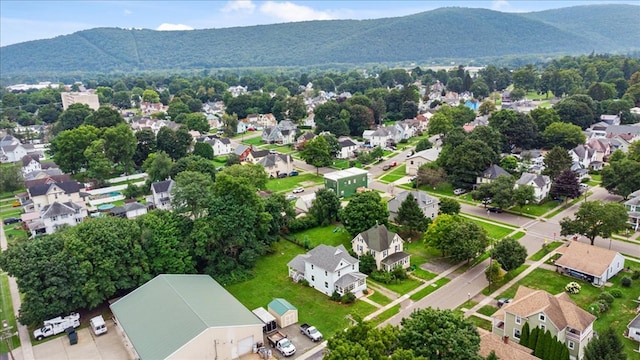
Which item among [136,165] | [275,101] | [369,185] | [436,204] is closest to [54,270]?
[436,204]

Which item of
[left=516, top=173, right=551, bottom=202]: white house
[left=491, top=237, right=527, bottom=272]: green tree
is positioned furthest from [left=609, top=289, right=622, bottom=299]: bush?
[left=516, top=173, right=551, bottom=202]: white house

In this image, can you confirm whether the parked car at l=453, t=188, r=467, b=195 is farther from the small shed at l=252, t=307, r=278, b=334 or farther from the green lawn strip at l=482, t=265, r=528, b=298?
the small shed at l=252, t=307, r=278, b=334

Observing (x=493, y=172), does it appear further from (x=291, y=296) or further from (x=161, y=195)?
(x=161, y=195)

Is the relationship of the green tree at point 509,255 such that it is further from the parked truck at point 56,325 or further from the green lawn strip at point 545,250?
the parked truck at point 56,325

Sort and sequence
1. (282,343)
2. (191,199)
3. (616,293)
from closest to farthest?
(282,343) → (616,293) → (191,199)

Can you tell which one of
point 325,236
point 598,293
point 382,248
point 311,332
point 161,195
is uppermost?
point 161,195

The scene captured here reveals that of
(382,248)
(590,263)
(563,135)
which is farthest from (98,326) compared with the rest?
(563,135)

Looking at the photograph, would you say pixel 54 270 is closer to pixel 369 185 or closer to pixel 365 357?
pixel 365 357
